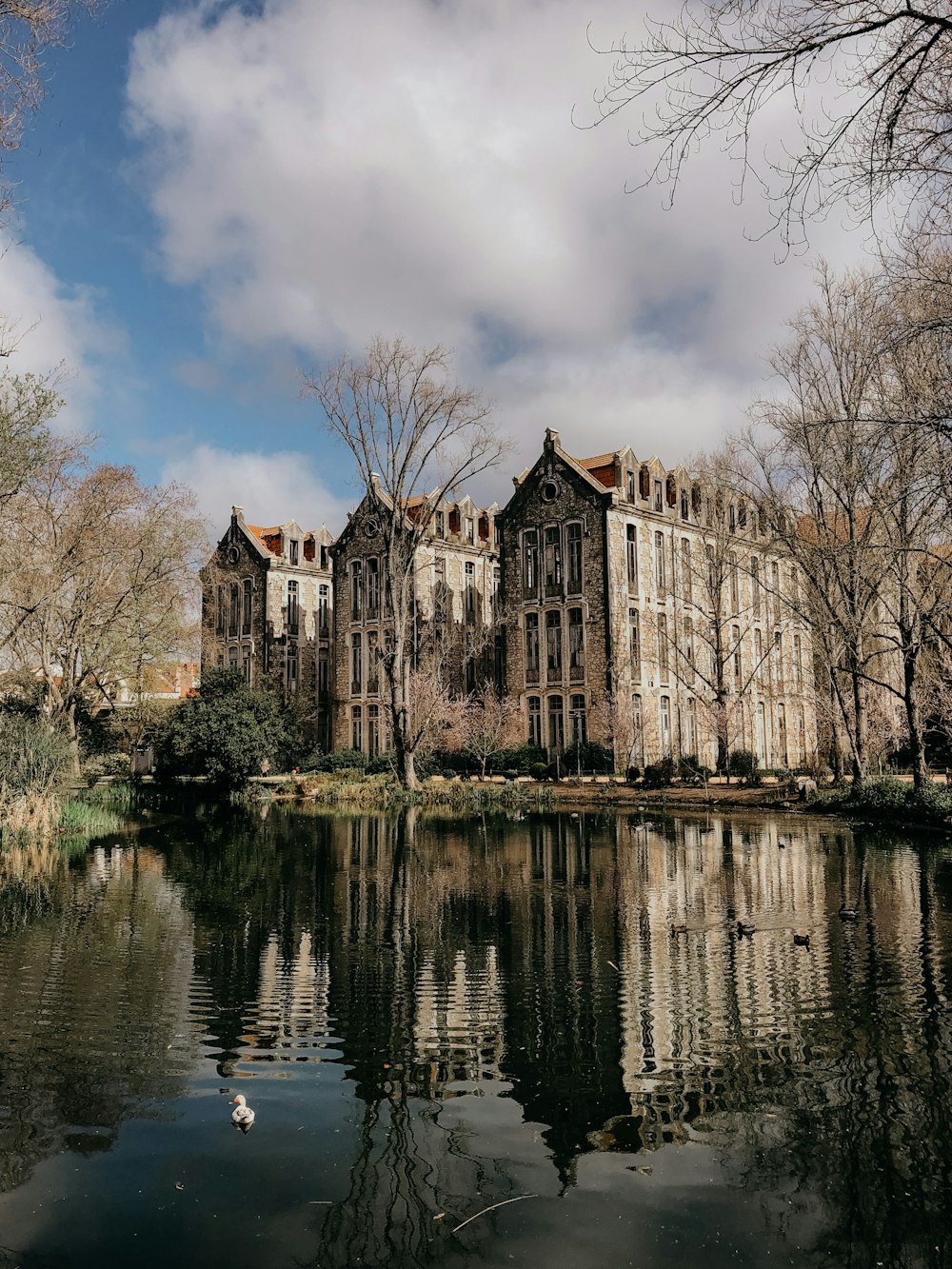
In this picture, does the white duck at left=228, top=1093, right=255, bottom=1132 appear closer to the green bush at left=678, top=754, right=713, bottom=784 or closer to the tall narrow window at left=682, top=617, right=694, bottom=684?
the green bush at left=678, top=754, right=713, bottom=784

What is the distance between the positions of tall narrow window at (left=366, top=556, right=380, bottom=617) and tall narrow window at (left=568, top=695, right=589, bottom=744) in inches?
509

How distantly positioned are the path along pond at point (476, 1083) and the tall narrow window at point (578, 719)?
27.9 m

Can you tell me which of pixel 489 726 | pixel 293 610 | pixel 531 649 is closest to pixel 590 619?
pixel 531 649

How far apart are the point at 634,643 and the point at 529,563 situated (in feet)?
21.0

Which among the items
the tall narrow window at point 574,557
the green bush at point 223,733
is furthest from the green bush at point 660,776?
the green bush at point 223,733

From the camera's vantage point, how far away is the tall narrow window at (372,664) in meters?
48.5

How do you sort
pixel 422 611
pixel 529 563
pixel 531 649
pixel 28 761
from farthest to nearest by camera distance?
pixel 422 611
pixel 529 563
pixel 531 649
pixel 28 761

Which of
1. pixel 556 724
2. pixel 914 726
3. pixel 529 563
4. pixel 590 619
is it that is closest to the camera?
pixel 914 726

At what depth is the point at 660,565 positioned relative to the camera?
4341 centimetres

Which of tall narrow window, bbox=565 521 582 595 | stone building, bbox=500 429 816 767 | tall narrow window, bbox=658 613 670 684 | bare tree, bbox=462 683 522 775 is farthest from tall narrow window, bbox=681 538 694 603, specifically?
bare tree, bbox=462 683 522 775

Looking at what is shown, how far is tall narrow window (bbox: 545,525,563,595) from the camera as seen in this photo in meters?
42.7

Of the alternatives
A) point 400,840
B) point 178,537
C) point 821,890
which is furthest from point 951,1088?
point 178,537

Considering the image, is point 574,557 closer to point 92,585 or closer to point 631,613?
point 631,613

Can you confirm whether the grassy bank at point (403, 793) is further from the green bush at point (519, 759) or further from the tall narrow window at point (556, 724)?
the tall narrow window at point (556, 724)
